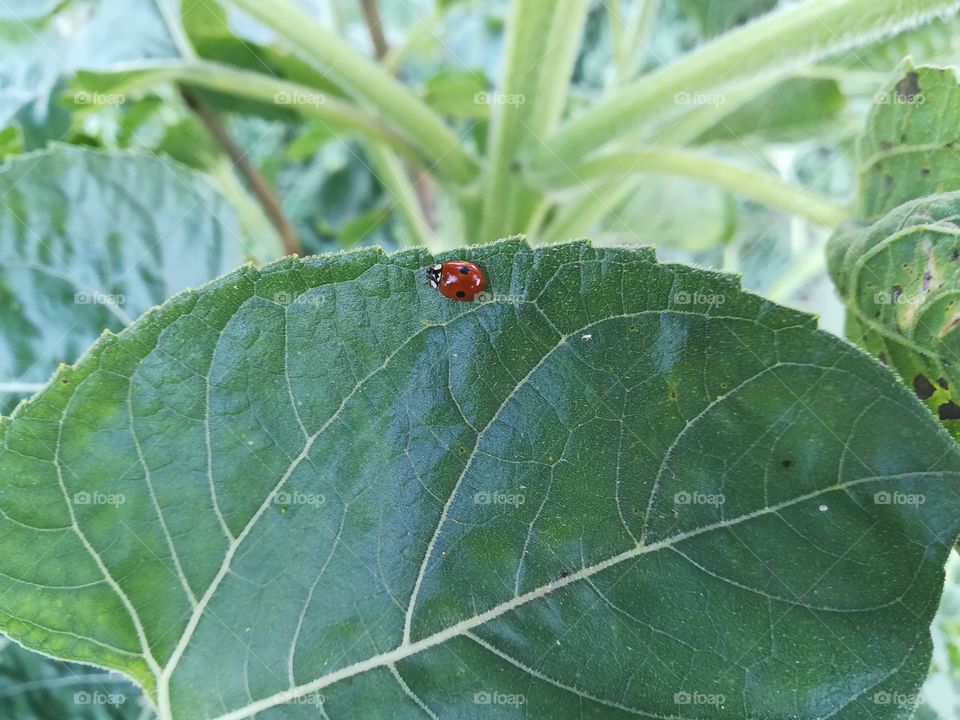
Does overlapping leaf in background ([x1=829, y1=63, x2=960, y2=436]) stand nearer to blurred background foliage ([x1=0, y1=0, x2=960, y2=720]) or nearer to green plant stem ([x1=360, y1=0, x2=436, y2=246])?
blurred background foliage ([x1=0, y1=0, x2=960, y2=720])

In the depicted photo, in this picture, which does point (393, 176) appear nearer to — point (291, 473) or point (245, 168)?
point (245, 168)

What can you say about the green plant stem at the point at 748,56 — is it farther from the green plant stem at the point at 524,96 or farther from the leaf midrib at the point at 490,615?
the leaf midrib at the point at 490,615

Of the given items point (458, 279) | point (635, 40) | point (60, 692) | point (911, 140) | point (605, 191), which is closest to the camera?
point (458, 279)

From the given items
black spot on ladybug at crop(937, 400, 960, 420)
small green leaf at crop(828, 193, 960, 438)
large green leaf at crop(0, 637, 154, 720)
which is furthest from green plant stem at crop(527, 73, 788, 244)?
large green leaf at crop(0, 637, 154, 720)

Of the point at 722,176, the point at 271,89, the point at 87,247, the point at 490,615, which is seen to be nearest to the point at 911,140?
the point at 722,176

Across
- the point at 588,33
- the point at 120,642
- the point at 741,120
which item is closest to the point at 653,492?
the point at 120,642

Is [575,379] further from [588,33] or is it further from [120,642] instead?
[588,33]
